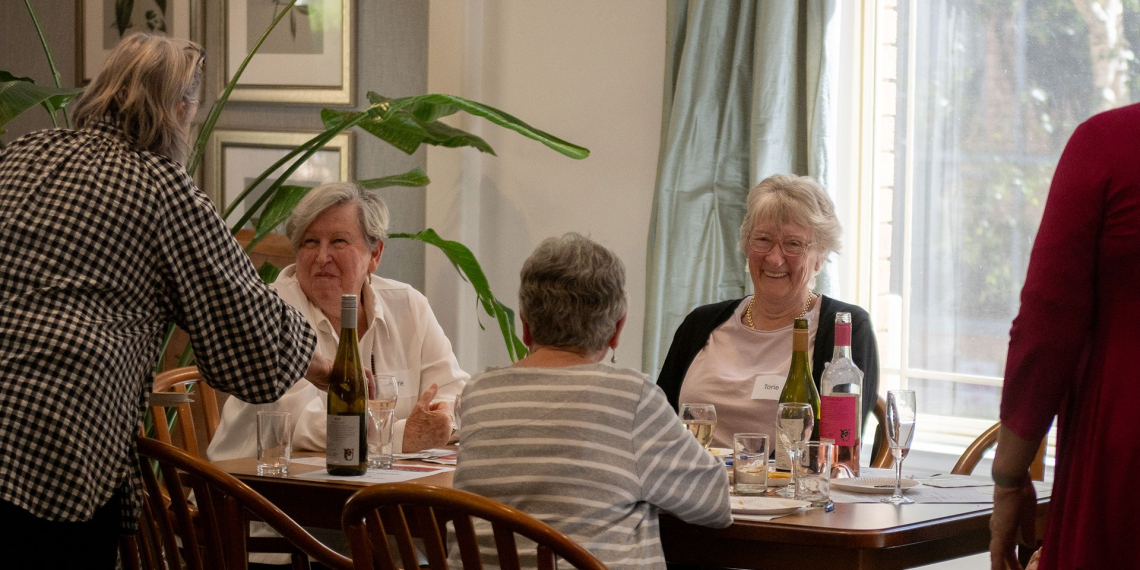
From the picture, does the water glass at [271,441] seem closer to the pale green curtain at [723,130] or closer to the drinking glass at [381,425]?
the drinking glass at [381,425]

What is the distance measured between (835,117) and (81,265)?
242 centimetres

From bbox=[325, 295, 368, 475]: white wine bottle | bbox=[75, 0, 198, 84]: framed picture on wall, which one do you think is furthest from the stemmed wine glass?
bbox=[75, 0, 198, 84]: framed picture on wall

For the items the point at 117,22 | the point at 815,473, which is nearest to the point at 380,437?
the point at 815,473

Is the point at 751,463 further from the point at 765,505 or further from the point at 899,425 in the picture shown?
the point at 899,425

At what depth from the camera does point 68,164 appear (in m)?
1.76

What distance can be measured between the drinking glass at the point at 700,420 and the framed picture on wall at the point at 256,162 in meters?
2.28

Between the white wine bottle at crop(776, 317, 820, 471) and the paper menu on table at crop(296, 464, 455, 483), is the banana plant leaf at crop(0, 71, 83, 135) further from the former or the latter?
the white wine bottle at crop(776, 317, 820, 471)

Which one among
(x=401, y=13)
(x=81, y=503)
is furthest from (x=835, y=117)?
(x=81, y=503)

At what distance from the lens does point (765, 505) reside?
5.94 feet

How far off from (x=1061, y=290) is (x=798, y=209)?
1.43 m

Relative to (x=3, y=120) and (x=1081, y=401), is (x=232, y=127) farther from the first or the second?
(x=1081, y=401)

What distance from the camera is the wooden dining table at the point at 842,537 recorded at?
5.41ft

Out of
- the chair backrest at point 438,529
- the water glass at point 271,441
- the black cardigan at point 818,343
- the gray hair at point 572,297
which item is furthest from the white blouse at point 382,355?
the chair backrest at point 438,529

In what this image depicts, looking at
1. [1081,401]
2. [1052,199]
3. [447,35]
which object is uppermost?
[447,35]
